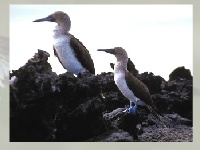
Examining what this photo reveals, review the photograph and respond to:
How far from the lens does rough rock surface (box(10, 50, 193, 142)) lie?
3057mm

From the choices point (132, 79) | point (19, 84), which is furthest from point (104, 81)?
point (19, 84)

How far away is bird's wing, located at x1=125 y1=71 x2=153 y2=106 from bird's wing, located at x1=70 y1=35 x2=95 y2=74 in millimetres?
273

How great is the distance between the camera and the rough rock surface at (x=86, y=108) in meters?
3.06

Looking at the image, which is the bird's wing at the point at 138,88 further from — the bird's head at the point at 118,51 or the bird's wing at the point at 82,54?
the bird's wing at the point at 82,54

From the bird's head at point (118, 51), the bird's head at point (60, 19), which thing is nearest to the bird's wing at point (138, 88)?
the bird's head at point (118, 51)

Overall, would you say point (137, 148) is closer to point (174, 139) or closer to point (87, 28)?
point (174, 139)

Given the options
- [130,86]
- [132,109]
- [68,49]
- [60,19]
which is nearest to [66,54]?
[68,49]

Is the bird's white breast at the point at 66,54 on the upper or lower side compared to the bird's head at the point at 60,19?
lower

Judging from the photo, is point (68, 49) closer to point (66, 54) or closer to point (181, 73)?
point (66, 54)

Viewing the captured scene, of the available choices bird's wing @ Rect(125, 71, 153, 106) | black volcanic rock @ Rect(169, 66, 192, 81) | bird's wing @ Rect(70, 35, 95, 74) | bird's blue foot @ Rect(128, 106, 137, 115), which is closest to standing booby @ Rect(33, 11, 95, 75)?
bird's wing @ Rect(70, 35, 95, 74)

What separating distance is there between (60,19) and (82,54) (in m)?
0.30

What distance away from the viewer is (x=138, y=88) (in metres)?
3.12

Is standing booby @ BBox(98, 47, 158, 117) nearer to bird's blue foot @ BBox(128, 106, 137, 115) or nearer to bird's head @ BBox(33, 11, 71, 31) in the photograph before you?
bird's blue foot @ BBox(128, 106, 137, 115)

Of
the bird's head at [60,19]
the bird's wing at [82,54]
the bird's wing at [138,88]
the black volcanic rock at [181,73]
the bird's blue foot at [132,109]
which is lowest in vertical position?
the bird's blue foot at [132,109]
